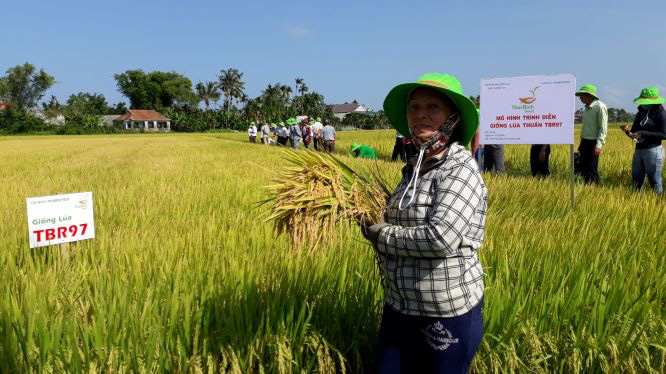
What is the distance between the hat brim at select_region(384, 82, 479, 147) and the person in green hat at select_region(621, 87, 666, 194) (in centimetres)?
481

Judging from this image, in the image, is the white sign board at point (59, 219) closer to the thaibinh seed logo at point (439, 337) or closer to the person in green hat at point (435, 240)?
the person in green hat at point (435, 240)

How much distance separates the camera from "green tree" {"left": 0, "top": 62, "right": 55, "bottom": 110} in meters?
72.1

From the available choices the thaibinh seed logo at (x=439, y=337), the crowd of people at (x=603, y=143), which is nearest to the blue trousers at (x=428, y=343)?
A: the thaibinh seed logo at (x=439, y=337)

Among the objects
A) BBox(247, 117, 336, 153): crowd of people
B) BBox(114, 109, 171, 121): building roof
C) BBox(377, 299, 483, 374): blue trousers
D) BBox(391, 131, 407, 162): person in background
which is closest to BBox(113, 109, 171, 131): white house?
BBox(114, 109, 171, 121): building roof

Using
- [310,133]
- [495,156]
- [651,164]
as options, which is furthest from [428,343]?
[310,133]

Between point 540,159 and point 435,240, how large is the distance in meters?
6.75

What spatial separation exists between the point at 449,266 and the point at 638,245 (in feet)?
6.09

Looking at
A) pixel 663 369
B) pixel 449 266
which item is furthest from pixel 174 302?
pixel 663 369

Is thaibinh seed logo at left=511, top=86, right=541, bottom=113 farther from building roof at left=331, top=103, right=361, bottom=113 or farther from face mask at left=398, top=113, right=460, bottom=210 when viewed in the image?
building roof at left=331, top=103, right=361, bottom=113

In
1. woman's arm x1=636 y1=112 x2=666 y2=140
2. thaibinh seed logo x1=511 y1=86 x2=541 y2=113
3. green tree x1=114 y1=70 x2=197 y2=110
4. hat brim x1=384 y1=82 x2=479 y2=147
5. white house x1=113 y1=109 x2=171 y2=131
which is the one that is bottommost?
hat brim x1=384 y1=82 x2=479 y2=147

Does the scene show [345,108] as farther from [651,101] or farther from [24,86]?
[651,101]

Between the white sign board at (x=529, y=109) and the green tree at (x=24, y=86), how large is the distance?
86.0 meters

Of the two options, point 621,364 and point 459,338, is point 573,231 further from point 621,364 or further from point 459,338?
point 459,338

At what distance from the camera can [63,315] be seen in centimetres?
161
